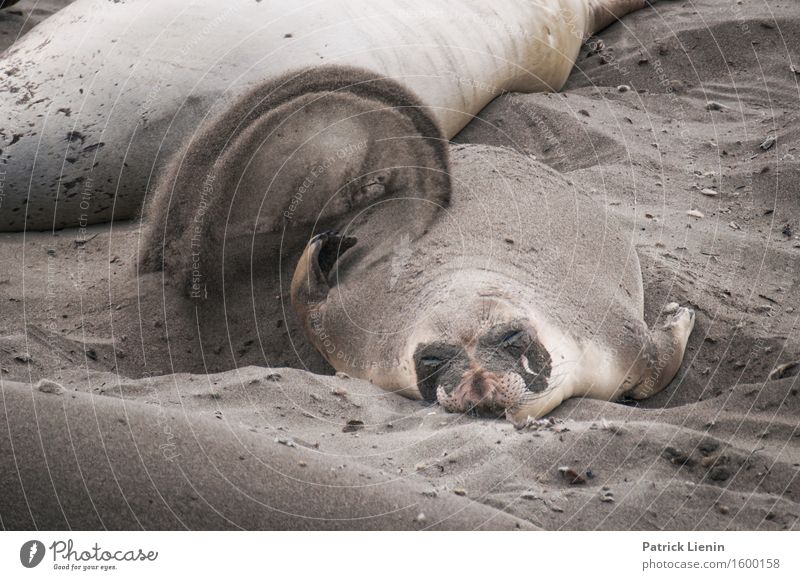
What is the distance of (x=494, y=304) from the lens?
364 cm

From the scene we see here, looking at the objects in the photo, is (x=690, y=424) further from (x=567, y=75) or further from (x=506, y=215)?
(x=567, y=75)

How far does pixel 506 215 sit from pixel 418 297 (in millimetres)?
594

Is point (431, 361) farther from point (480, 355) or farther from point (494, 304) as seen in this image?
point (494, 304)

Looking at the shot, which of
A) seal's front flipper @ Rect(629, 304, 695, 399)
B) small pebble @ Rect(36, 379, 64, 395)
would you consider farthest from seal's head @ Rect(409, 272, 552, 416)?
small pebble @ Rect(36, 379, 64, 395)

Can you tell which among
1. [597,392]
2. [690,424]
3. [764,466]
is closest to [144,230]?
[597,392]

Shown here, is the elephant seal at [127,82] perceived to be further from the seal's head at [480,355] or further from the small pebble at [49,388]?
the small pebble at [49,388]

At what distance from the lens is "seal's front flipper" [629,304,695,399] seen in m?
3.89

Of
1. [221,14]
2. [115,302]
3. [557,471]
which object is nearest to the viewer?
[557,471]

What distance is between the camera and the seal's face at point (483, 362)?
3.45 metres

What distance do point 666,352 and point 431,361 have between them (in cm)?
95

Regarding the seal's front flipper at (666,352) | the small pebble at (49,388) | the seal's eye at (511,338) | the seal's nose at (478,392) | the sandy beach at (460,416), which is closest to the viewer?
the sandy beach at (460,416)

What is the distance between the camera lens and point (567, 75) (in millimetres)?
6156

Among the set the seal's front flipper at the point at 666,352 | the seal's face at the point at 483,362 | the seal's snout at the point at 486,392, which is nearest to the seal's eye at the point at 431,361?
the seal's face at the point at 483,362

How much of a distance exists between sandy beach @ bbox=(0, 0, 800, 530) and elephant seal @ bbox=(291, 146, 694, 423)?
0.10 metres
